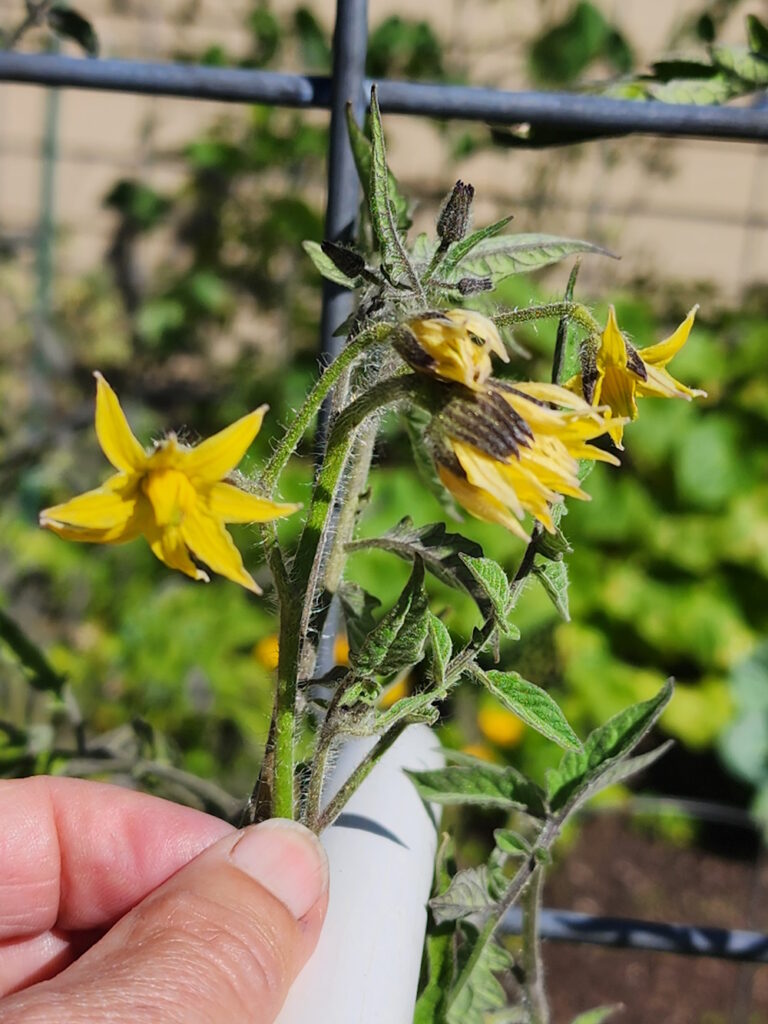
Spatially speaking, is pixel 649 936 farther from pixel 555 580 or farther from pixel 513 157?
pixel 513 157

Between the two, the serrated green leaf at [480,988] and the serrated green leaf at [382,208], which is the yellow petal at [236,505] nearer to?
the serrated green leaf at [382,208]

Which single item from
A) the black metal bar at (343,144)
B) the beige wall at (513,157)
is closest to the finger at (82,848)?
the black metal bar at (343,144)

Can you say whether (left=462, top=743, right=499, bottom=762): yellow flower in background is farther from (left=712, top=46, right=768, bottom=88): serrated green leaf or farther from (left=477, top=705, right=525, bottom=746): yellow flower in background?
(left=712, top=46, right=768, bottom=88): serrated green leaf

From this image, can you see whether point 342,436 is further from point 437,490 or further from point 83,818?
point 83,818

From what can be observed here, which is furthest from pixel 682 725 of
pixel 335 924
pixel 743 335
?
pixel 335 924

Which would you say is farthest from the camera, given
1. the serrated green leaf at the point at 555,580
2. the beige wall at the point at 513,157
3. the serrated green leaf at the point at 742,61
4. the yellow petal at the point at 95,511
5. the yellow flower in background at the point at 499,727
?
the beige wall at the point at 513,157

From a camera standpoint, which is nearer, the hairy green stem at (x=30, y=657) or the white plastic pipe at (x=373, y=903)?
the white plastic pipe at (x=373, y=903)

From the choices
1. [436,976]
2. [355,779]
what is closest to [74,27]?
[355,779]
